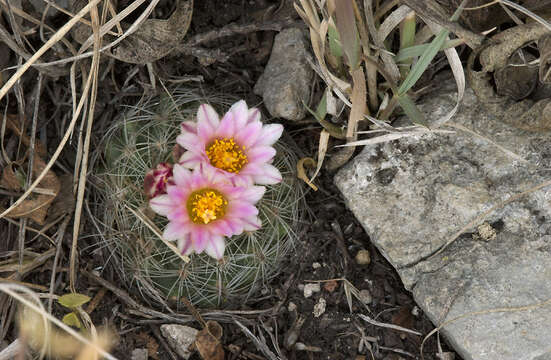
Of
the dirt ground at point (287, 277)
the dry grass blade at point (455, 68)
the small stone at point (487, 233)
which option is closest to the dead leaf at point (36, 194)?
the dirt ground at point (287, 277)

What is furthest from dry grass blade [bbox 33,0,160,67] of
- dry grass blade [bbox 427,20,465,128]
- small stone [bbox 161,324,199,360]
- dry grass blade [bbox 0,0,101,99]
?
small stone [bbox 161,324,199,360]

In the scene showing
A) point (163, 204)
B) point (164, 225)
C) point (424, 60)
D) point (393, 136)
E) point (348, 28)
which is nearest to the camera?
point (348, 28)

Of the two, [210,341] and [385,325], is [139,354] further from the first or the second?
[385,325]

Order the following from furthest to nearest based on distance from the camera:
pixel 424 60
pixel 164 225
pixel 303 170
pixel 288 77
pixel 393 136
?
pixel 288 77
pixel 303 170
pixel 164 225
pixel 393 136
pixel 424 60

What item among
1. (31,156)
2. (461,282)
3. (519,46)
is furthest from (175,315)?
(519,46)

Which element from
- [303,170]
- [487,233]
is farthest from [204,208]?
[487,233]

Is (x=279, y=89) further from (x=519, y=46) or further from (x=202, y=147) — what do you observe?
(x=519, y=46)

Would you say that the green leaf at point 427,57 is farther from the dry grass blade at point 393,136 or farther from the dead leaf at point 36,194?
the dead leaf at point 36,194
